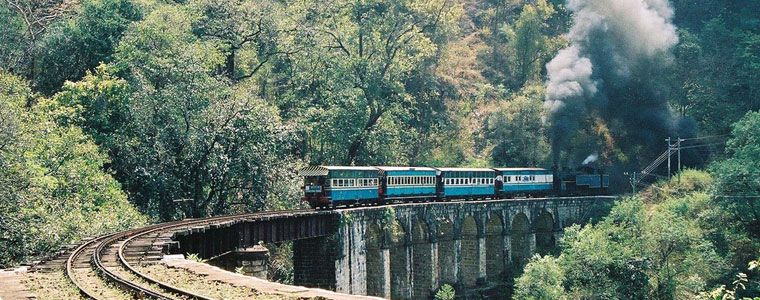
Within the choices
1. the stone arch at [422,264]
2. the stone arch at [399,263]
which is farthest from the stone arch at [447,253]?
the stone arch at [399,263]

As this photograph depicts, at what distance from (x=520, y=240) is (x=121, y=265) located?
146ft

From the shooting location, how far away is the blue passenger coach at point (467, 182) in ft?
182

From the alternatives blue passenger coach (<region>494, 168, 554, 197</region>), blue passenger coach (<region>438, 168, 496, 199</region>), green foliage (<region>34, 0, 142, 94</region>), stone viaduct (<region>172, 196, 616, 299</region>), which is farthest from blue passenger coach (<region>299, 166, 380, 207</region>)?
green foliage (<region>34, 0, 142, 94</region>)

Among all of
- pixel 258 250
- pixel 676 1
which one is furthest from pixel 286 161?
pixel 676 1

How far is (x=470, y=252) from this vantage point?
59.6 metres

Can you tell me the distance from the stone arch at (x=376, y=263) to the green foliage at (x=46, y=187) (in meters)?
11.3

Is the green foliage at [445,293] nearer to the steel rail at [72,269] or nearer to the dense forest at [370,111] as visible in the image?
the dense forest at [370,111]

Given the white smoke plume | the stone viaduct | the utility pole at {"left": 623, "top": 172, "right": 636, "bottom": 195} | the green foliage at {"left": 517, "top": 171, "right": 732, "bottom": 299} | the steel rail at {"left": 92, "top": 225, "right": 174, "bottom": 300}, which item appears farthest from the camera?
the white smoke plume

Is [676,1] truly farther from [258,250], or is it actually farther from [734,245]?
[258,250]

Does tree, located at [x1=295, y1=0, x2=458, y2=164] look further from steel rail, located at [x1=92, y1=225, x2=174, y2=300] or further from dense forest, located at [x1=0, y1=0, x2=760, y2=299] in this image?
steel rail, located at [x1=92, y1=225, x2=174, y2=300]

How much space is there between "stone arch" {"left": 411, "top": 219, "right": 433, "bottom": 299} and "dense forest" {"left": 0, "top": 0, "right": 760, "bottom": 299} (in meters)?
6.25

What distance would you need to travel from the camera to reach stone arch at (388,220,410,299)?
167 feet

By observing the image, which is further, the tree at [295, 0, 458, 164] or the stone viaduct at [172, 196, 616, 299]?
the tree at [295, 0, 458, 164]

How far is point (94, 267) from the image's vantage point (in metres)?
22.1
